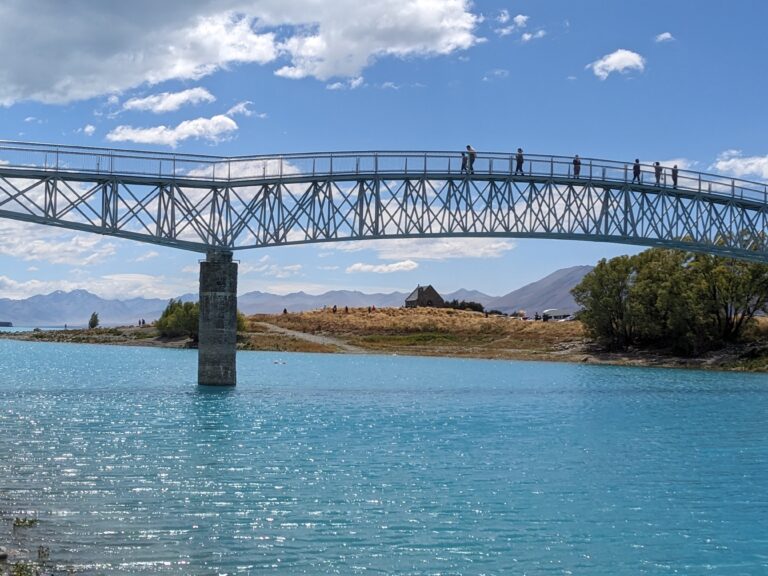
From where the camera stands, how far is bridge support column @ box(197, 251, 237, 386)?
59094 mm

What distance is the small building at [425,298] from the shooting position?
190m

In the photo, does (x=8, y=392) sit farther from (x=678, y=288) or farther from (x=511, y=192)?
(x=678, y=288)

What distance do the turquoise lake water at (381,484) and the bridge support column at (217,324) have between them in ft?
21.7

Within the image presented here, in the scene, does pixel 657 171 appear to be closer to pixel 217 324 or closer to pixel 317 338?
pixel 217 324

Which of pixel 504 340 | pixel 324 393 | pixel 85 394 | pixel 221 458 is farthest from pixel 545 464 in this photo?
pixel 504 340

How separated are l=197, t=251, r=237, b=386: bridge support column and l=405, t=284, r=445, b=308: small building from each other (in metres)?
130

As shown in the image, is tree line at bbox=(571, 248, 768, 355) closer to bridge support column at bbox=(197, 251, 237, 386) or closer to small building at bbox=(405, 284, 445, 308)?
bridge support column at bbox=(197, 251, 237, 386)

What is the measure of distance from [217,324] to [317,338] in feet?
252

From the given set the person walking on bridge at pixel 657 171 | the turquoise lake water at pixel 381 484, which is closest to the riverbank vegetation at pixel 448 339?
the person walking on bridge at pixel 657 171

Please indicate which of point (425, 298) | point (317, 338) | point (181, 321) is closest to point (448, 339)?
point (317, 338)

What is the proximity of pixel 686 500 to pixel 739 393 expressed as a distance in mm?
41496

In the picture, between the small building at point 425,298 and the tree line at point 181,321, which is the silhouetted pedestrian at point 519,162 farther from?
the small building at point 425,298

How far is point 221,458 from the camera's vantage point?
97.2 ft

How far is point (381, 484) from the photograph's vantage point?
25875 mm
